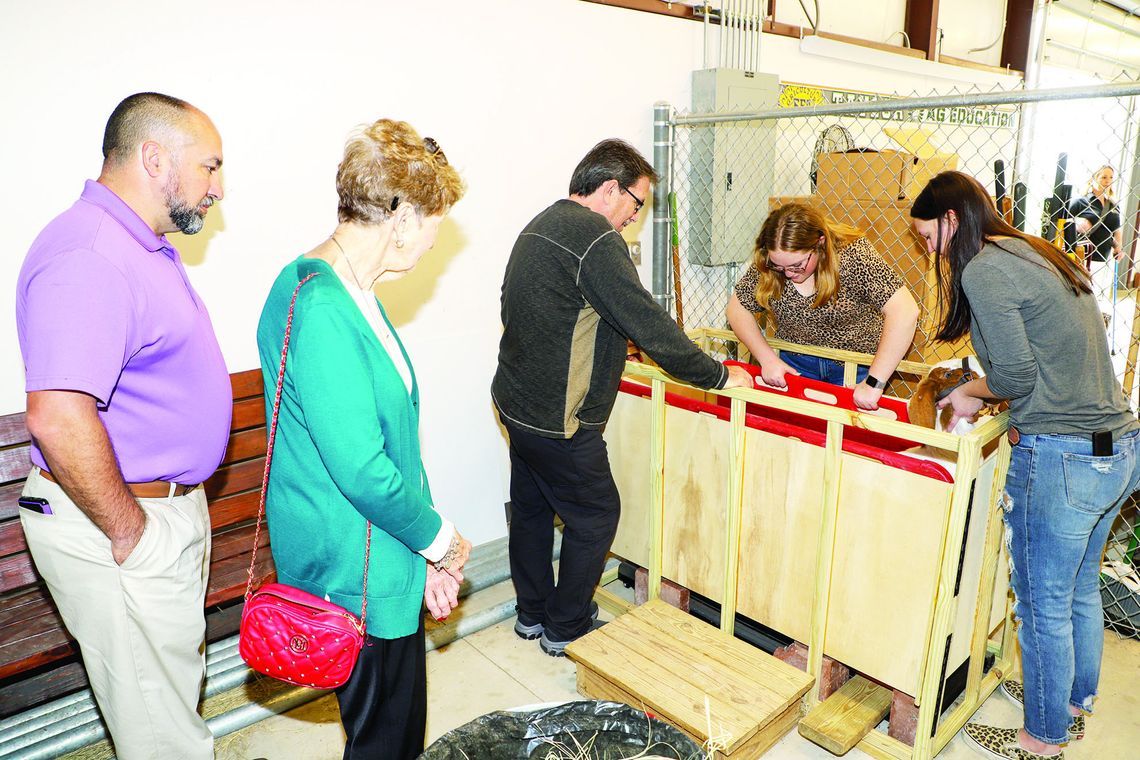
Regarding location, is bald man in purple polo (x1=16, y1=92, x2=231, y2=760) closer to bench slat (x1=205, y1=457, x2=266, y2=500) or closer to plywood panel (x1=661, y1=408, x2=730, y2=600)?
bench slat (x1=205, y1=457, x2=266, y2=500)

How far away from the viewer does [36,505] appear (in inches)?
71.7

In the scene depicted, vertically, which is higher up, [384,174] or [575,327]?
[384,174]

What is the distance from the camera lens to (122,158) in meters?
1.84

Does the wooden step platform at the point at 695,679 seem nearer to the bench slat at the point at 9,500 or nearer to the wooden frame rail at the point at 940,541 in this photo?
the wooden frame rail at the point at 940,541

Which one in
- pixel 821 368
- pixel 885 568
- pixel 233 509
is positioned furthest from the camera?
pixel 821 368

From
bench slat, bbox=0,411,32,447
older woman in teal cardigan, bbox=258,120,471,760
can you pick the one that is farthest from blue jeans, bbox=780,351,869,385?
bench slat, bbox=0,411,32,447

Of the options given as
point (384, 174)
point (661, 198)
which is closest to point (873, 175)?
point (661, 198)

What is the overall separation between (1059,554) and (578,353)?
5.27 ft

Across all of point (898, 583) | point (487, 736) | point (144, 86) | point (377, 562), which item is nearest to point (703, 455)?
point (898, 583)

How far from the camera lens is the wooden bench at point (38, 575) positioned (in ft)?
7.89

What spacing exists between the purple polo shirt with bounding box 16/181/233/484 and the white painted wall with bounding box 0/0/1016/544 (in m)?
0.80

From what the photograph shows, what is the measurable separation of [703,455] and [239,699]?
192cm

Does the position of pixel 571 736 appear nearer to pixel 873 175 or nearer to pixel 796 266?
pixel 796 266

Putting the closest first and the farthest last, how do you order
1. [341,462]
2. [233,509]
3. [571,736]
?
[341,462] < [571,736] < [233,509]
